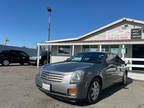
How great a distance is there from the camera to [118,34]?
1091 cm

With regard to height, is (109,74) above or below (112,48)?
below

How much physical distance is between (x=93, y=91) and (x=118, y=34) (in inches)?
353

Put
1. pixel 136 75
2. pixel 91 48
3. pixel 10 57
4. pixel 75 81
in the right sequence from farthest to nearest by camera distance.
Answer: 1. pixel 10 57
2. pixel 91 48
3. pixel 136 75
4. pixel 75 81

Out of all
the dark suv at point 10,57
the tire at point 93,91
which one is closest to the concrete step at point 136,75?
the tire at point 93,91

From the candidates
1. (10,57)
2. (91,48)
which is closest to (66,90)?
(91,48)

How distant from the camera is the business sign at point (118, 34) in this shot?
10453 mm

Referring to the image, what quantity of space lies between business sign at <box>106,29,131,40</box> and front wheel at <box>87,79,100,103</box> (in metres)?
8.43

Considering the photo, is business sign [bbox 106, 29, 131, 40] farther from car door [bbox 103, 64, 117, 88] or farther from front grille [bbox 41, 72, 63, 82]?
front grille [bbox 41, 72, 63, 82]

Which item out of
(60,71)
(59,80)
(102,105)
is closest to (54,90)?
(59,80)

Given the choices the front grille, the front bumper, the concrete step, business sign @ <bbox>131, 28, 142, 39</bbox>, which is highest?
business sign @ <bbox>131, 28, 142, 39</bbox>

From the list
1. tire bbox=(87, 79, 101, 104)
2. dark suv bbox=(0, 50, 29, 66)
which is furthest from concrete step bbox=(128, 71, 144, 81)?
dark suv bbox=(0, 50, 29, 66)

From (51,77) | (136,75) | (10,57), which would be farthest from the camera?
(10,57)

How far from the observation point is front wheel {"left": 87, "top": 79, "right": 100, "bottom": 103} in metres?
3.20

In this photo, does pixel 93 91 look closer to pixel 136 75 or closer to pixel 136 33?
pixel 136 75
